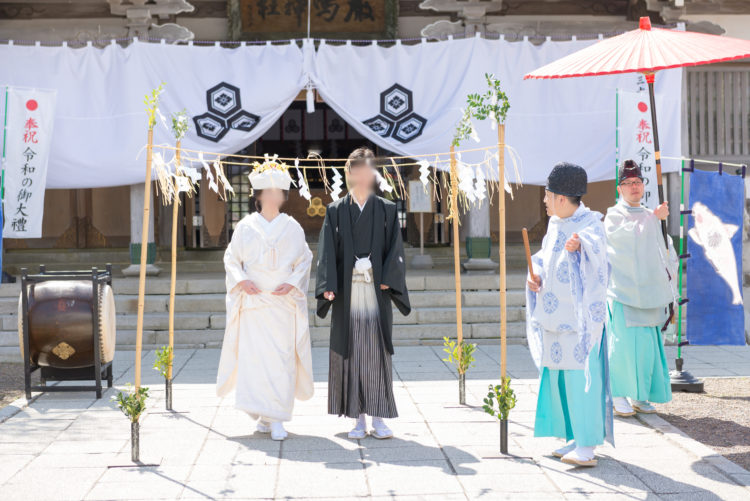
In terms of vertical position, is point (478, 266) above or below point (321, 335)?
above

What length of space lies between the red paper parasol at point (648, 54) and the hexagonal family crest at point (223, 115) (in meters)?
5.06

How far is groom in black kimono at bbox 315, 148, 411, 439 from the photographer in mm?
5181

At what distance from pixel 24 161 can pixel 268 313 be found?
236 inches

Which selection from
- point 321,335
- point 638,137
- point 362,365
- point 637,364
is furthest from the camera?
point 638,137

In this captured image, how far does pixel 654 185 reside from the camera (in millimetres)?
9906

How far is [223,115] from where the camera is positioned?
10188 mm

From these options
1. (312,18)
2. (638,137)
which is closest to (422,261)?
(638,137)

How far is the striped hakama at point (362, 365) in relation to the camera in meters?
5.15

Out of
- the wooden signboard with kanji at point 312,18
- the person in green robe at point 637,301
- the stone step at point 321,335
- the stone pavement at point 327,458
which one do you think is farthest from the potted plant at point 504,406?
the wooden signboard with kanji at point 312,18

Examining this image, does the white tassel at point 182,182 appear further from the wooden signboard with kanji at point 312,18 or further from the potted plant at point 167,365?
the wooden signboard with kanji at point 312,18

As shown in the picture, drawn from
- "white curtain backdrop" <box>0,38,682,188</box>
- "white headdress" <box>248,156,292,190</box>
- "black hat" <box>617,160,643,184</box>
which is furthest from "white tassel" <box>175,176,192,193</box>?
"white curtain backdrop" <box>0,38,682,188</box>

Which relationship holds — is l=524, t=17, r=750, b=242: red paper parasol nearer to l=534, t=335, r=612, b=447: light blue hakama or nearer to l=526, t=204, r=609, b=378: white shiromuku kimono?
l=526, t=204, r=609, b=378: white shiromuku kimono

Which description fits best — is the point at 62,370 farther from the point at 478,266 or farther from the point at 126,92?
the point at 478,266

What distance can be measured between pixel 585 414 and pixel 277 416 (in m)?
1.99
